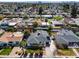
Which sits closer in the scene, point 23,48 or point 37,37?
point 23,48

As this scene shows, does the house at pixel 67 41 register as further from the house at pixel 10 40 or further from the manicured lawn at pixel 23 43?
the house at pixel 10 40

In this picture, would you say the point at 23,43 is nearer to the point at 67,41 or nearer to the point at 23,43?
the point at 23,43

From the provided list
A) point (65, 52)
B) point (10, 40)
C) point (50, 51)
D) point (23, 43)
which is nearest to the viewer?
point (65, 52)

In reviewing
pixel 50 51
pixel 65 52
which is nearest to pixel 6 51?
pixel 50 51

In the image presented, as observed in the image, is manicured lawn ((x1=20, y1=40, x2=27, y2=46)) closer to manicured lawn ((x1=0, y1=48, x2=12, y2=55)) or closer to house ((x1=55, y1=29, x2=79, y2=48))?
manicured lawn ((x1=0, y1=48, x2=12, y2=55))

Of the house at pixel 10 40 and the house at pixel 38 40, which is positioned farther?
the house at pixel 10 40

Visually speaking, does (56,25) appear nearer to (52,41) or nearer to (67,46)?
(52,41)

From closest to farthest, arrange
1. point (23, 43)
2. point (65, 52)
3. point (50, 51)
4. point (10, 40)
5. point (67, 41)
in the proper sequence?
point (65, 52)
point (50, 51)
point (67, 41)
point (23, 43)
point (10, 40)

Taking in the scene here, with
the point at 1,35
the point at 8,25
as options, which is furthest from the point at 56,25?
the point at 1,35

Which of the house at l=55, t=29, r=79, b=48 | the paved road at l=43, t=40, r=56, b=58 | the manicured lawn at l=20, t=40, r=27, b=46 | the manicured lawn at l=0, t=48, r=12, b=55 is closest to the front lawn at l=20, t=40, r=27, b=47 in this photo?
the manicured lawn at l=20, t=40, r=27, b=46

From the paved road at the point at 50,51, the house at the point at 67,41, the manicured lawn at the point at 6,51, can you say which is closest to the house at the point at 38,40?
the paved road at the point at 50,51

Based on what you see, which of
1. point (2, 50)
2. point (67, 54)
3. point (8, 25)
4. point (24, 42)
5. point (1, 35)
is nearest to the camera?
point (67, 54)
